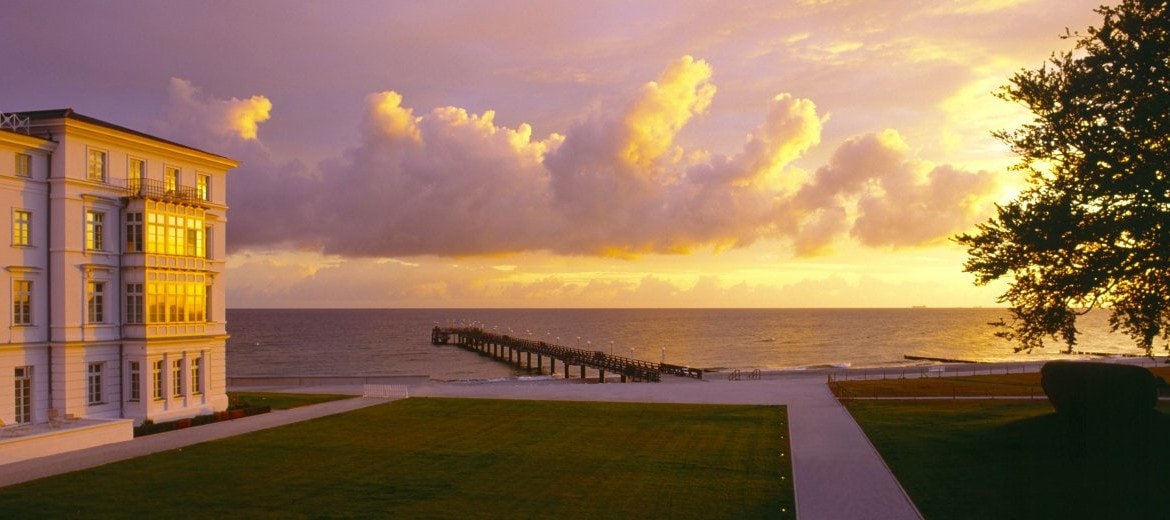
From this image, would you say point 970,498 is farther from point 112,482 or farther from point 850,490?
point 112,482

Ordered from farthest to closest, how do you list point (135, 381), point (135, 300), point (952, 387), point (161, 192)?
point (952, 387) < point (161, 192) < point (135, 300) < point (135, 381)

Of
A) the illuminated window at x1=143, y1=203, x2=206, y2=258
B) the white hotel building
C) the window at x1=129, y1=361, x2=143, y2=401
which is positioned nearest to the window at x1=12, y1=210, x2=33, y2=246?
the white hotel building

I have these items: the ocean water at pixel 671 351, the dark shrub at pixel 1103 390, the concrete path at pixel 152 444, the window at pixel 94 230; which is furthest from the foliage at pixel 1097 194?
the ocean water at pixel 671 351

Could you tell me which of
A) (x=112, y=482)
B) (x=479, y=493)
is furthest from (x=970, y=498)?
(x=112, y=482)

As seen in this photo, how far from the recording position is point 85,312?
1185 inches

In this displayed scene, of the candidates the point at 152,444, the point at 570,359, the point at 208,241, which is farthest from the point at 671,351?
the point at 152,444

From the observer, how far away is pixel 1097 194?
20.1 meters

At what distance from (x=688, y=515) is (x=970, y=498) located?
6.16 meters

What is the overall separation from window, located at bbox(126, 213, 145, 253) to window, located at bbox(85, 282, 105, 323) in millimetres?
1621

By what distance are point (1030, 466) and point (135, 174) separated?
3031 centimetres

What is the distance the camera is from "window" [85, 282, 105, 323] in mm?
30312

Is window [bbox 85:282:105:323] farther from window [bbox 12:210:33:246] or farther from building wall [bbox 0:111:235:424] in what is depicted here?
window [bbox 12:210:33:246]

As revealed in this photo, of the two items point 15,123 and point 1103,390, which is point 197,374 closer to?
point 15,123

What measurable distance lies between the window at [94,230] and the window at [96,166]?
49.0 inches
